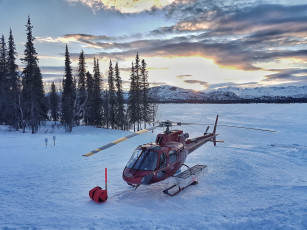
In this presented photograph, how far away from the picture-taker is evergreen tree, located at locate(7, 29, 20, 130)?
29.0 metres

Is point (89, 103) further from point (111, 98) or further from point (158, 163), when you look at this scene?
point (158, 163)

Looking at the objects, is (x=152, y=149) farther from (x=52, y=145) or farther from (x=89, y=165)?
(x=52, y=145)

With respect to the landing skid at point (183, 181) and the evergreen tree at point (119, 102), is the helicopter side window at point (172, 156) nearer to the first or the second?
the landing skid at point (183, 181)

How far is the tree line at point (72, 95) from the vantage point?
2816 cm

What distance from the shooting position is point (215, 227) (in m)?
6.73

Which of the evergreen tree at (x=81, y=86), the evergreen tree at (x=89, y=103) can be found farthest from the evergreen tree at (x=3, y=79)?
the evergreen tree at (x=89, y=103)

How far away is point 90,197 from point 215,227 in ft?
15.3

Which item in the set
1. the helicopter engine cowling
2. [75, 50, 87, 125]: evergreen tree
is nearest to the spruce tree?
[75, 50, 87, 125]: evergreen tree

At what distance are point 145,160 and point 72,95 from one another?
29285mm

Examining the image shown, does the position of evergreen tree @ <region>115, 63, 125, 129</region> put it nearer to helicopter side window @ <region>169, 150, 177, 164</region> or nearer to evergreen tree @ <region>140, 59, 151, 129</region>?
evergreen tree @ <region>140, 59, 151, 129</region>

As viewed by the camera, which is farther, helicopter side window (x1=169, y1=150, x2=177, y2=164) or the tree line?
the tree line

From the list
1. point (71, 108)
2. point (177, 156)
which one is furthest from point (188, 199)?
point (71, 108)

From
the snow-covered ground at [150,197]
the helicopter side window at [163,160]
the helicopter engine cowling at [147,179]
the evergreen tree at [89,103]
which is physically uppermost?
the evergreen tree at [89,103]

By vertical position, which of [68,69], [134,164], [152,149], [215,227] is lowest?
[215,227]
